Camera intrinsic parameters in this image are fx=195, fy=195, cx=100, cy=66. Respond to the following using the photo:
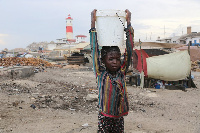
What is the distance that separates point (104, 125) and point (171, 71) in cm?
626

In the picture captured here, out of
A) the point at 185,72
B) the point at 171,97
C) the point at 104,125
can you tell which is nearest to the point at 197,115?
the point at 171,97

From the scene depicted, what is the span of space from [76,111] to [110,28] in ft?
9.73

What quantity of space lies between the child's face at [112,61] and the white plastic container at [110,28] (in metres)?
0.20

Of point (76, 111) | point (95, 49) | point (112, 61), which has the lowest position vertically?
point (76, 111)

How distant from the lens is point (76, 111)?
442 cm

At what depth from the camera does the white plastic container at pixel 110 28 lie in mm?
1838

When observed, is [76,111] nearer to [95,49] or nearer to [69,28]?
[95,49]

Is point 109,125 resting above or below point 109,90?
below

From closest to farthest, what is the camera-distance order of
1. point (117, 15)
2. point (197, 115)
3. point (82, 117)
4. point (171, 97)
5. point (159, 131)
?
1. point (117, 15)
2. point (159, 131)
3. point (82, 117)
4. point (197, 115)
5. point (171, 97)

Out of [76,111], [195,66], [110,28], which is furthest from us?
[195,66]

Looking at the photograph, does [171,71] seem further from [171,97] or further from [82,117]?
[82,117]

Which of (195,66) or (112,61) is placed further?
(195,66)

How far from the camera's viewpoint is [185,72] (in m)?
7.44

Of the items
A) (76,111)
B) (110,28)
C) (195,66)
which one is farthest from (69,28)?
(110,28)
